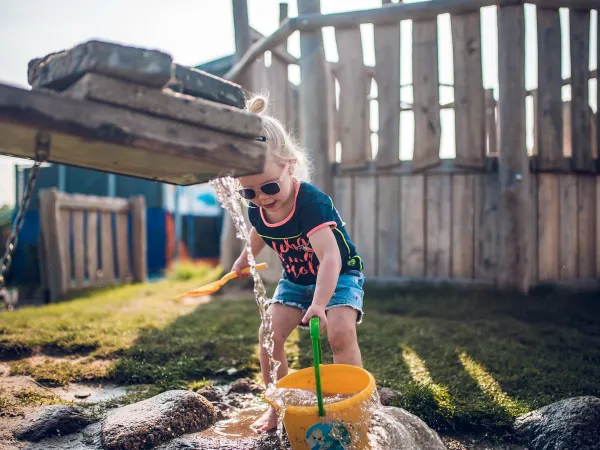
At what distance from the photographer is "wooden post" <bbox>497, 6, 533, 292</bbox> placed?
15.5 feet

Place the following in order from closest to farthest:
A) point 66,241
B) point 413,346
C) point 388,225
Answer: point 413,346 < point 388,225 < point 66,241

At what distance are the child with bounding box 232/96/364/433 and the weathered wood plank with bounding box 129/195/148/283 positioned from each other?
5.55m

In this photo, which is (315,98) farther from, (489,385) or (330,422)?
(330,422)

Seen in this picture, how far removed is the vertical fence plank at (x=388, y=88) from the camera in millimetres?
5141

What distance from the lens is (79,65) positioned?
5.07ft

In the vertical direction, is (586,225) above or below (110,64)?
below

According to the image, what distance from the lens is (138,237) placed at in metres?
8.12

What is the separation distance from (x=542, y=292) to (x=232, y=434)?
3505 mm

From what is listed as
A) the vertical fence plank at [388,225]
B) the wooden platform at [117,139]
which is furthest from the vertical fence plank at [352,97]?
the wooden platform at [117,139]

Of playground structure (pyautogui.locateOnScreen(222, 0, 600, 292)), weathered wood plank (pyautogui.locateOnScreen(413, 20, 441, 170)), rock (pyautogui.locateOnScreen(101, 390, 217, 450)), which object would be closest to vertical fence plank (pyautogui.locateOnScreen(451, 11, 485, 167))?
playground structure (pyautogui.locateOnScreen(222, 0, 600, 292))

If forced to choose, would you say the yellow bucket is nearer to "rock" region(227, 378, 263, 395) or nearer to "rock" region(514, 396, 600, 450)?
"rock" region(514, 396, 600, 450)

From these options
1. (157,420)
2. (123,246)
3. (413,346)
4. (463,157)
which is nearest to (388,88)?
(463,157)

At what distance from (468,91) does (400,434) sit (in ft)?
12.1

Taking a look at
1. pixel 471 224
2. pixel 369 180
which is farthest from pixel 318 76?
pixel 471 224
